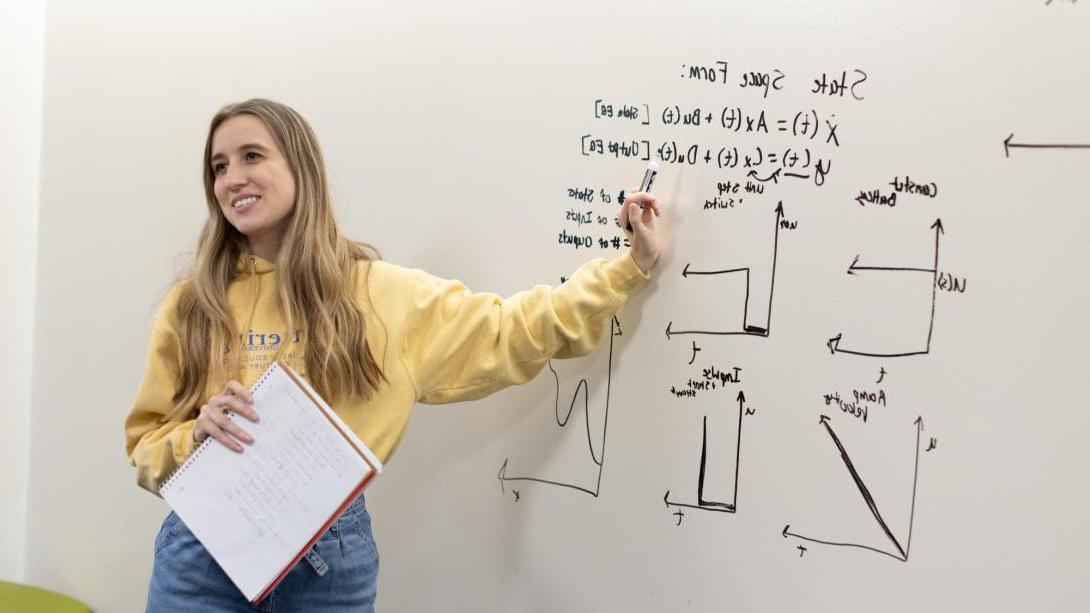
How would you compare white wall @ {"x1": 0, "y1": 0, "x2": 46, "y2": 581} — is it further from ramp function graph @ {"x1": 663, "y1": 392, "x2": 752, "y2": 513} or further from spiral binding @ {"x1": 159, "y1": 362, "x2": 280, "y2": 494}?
ramp function graph @ {"x1": 663, "y1": 392, "x2": 752, "y2": 513}

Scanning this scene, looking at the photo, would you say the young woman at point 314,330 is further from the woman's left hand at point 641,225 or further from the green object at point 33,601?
the green object at point 33,601

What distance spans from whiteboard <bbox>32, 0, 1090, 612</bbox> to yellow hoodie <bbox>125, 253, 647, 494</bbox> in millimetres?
90

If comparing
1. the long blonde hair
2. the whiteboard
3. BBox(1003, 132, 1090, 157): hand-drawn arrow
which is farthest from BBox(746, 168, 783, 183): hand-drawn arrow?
the long blonde hair

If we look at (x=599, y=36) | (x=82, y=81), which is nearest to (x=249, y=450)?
(x=599, y=36)

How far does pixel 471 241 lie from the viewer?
4.83ft

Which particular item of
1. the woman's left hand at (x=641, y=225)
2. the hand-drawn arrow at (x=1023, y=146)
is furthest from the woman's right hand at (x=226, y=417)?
the hand-drawn arrow at (x=1023, y=146)

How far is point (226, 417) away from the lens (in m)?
1.18

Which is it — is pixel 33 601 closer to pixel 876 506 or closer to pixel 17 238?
pixel 17 238

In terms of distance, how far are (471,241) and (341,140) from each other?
1.07ft

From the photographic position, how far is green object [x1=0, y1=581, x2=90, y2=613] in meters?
1.95

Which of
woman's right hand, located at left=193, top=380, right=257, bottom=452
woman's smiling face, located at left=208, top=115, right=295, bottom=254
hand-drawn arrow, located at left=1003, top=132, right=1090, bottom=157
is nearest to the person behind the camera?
hand-drawn arrow, located at left=1003, top=132, right=1090, bottom=157

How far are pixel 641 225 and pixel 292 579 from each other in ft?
2.13

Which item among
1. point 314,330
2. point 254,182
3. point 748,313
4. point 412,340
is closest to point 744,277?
point 748,313

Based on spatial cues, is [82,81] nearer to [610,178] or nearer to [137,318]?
[137,318]
